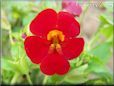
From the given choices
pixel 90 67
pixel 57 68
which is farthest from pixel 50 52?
pixel 90 67

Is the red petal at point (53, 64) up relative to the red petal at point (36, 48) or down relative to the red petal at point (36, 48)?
down

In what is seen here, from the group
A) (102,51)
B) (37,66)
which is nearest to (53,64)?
(37,66)

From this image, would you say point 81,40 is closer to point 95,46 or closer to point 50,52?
point 50,52

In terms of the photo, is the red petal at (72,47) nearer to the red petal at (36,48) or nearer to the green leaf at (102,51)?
the red petal at (36,48)

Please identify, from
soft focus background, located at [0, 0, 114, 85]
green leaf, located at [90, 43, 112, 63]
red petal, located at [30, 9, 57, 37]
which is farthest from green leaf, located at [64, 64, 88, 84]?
red petal, located at [30, 9, 57, 37]

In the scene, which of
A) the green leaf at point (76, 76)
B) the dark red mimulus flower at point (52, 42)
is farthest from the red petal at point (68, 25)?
the green leaf at point (76, 76)

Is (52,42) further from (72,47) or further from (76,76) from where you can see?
(76,76)
